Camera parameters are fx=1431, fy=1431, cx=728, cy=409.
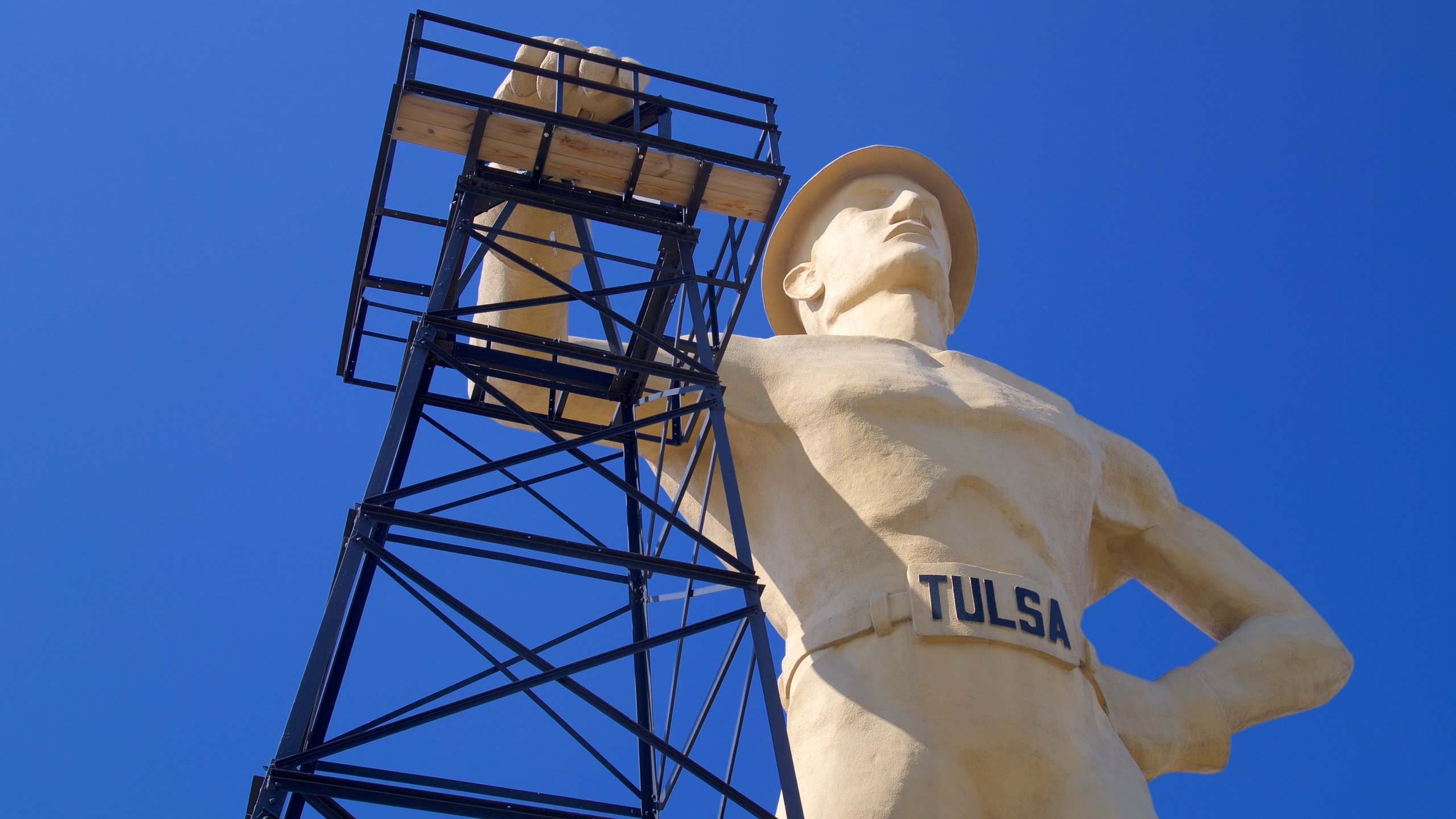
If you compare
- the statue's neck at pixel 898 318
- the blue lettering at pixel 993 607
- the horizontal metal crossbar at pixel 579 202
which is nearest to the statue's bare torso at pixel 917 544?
the blue lettering at pixel 993 607

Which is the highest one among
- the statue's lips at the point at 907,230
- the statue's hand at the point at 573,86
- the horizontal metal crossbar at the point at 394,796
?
the statue's lips at the point at 907,230

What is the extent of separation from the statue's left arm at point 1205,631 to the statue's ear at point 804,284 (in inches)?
97.3

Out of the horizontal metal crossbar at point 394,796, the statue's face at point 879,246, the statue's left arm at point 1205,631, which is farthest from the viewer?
the statue's face at point 879,246

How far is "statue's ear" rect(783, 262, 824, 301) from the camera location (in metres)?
10.7

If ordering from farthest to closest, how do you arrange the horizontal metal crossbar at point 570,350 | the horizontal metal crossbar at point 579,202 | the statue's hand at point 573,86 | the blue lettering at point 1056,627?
the statue's hand at point 573,86 → the horizontal metal crossbar at point 579,202 → the horizontal metal crossbar at point 570,350 → the blue lettering at point 1056,627

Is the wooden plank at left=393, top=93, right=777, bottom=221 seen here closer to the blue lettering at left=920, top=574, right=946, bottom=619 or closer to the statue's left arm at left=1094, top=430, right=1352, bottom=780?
the blue lettering at left=920, top=574, right=946, bottom=619

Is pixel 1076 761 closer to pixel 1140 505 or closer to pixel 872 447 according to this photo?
pixel 872 447

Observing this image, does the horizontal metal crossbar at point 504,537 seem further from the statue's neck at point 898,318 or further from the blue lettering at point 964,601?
the statue's neck at point 898,318

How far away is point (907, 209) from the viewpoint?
406 inches

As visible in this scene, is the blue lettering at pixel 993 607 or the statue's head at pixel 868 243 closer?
the blue lettering at pixel 993 607

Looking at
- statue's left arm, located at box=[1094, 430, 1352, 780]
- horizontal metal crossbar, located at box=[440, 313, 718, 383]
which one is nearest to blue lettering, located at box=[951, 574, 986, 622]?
statue's left arm, located at box=[1094, 430, 1352, 780]

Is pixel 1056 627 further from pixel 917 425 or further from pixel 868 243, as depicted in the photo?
pixel 868 243

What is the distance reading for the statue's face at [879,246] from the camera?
10.0m

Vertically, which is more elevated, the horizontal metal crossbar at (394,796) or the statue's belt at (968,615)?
the statue's belt at (968,615)
